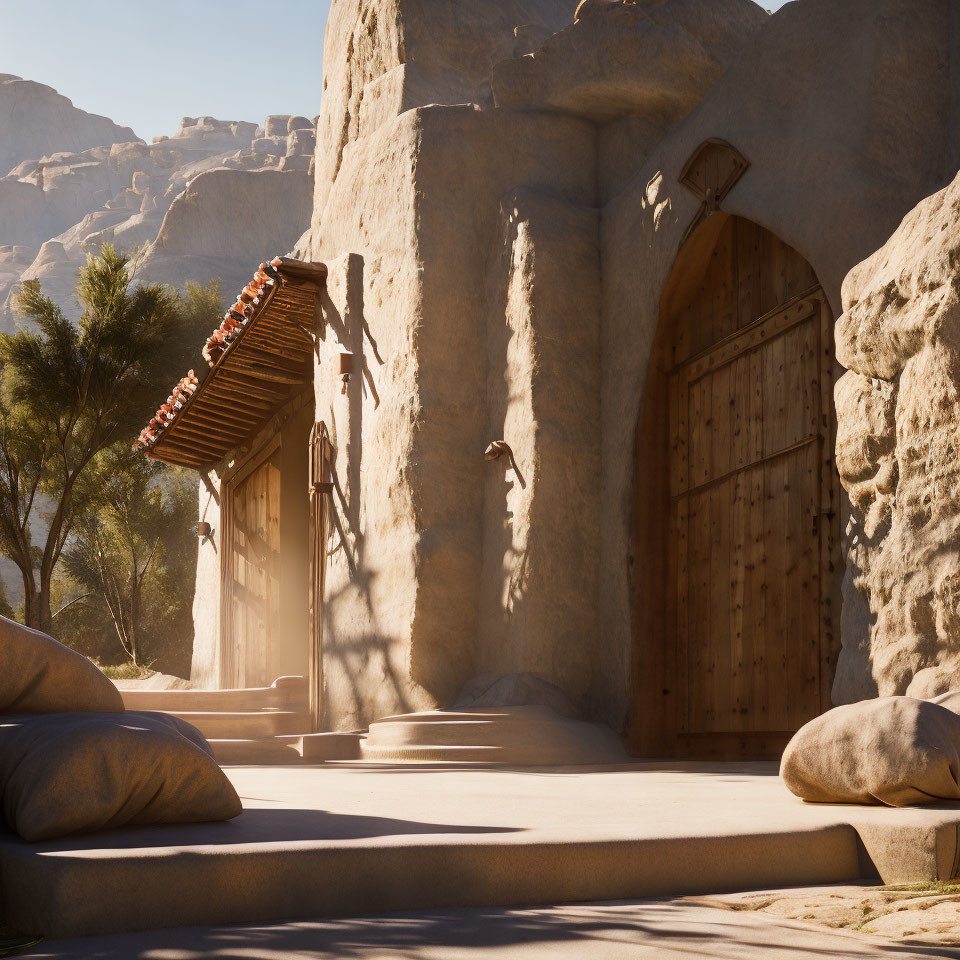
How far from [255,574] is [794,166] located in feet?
32.9

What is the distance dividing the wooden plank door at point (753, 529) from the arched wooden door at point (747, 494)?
0.04 ft

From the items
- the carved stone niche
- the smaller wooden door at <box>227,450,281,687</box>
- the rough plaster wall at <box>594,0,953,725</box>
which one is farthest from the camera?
the smaller wooden door at <box>227,450,281,687</box>

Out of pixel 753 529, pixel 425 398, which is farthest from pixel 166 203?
pixel 753 529

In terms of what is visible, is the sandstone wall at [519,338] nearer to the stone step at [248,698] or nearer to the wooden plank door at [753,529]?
the wooden plank door at [753,529]

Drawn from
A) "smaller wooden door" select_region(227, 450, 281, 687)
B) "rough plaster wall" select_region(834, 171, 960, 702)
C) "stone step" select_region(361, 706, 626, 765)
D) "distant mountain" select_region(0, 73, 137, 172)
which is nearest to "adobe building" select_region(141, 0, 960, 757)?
"rough plaster wall" select_region(834, 171, 960, 702)

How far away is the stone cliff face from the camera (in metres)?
56.3

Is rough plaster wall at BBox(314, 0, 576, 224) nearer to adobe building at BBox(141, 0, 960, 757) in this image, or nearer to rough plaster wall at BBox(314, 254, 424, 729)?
adobe building at BBox(141, 0, 960, 757)

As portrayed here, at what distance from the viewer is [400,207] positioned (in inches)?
387

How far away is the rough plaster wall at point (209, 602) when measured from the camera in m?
15.6

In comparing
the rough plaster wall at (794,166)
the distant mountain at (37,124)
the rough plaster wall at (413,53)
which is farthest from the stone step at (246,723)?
the distant mountain at (37,124)

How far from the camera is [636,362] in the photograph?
8.62m

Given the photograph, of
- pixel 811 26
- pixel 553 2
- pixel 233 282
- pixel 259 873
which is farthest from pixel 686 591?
pixel 233 282

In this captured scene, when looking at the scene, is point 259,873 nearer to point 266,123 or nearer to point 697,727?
point 697,727

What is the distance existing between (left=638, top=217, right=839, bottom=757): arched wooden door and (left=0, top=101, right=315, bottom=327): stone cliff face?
138ft
